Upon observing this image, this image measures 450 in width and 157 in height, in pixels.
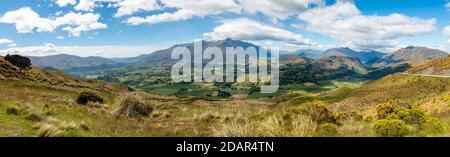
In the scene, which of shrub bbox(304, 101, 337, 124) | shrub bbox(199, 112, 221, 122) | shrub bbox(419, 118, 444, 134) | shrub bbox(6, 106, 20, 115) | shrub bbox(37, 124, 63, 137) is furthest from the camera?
shrub bbox(199, 112, 221, 122)

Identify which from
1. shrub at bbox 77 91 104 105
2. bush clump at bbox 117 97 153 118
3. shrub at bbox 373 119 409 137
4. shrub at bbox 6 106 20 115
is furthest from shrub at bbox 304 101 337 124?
shrub at bbox 77 91 104 105

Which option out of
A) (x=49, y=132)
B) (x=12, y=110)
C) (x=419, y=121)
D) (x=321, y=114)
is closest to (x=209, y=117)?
(x=321, y=114)

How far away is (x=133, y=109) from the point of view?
89.5ft

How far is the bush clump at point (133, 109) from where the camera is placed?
26.5m

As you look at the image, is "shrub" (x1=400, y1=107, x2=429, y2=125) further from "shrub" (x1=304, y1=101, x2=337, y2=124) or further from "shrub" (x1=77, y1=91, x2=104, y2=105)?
"shrub" (x1=77, y1=91, x2=104, y2=105)

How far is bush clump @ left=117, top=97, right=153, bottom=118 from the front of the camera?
1042 inches

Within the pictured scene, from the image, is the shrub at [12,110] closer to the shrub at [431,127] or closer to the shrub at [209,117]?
the shrub at [209,117]

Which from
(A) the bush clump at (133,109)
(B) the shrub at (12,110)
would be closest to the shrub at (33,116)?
(B) the shrub at (12,110)

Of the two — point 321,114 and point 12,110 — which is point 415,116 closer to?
point 321,114
